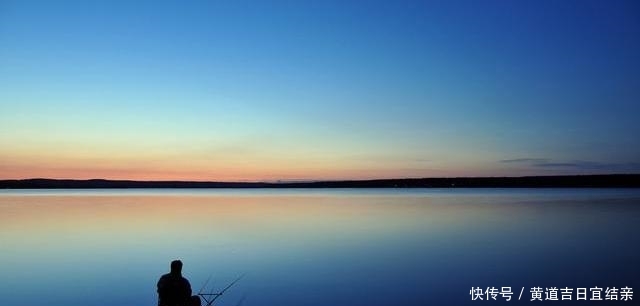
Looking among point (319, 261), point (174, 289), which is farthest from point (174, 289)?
point (319, 261)

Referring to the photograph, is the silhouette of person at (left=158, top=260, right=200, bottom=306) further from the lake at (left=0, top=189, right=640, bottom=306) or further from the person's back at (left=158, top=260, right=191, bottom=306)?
the lake at (left=0, top=189, right=640, bottom=306)

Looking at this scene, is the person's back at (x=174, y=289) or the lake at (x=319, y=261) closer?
the person's back at (x=174, y=289)

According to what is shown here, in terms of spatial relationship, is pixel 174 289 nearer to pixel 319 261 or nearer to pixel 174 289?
pixel 174 289

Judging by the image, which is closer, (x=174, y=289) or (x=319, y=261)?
(x=174, y=289)

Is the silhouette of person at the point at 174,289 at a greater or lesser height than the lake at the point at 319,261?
greater

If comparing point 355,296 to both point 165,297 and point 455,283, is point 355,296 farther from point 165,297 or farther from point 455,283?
point 165,297

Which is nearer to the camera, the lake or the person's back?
the person's back

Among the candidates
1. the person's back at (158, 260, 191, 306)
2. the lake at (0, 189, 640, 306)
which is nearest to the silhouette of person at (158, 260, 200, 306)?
the person's back at (158, 260, 191, 306)

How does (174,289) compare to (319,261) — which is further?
(319,261)

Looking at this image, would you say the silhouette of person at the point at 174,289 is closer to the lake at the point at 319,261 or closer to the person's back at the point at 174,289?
the person's back at the point at 174,289

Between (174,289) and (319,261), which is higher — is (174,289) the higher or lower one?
the higher one

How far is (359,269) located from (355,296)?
4057 mm

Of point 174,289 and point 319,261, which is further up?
point 174,289

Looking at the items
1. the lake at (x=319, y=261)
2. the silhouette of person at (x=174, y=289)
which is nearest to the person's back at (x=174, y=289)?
the silhouette of person at (x=174, y=289)
